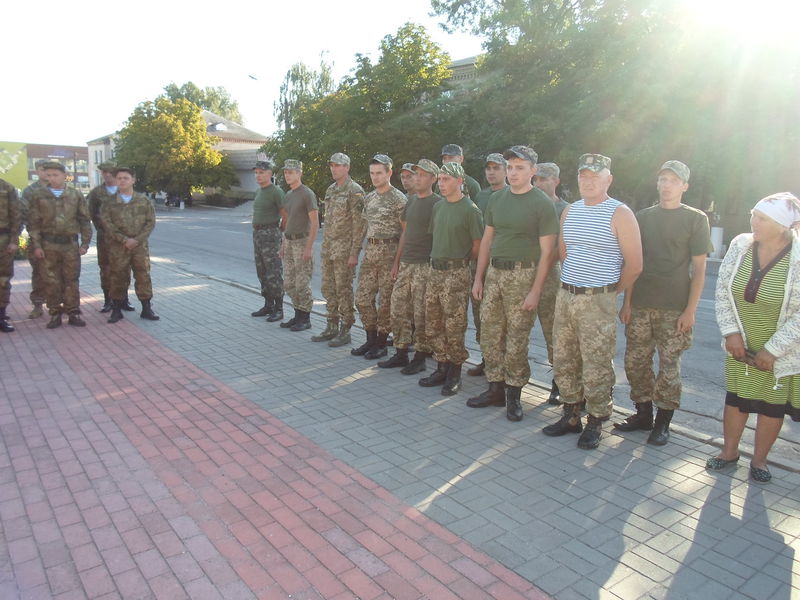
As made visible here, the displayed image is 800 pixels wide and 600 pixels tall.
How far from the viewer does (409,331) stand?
6.25m

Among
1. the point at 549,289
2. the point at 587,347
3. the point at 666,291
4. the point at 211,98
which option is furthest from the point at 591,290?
the point at 211,98

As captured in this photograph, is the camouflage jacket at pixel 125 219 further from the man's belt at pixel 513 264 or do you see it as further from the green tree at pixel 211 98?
the green tree at pixel 211 98

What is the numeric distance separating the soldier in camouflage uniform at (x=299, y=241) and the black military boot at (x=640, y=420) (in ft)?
14.1

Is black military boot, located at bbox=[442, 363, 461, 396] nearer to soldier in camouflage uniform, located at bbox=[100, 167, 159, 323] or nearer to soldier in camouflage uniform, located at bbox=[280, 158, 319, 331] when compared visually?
soldier in camouflage uniform, located at bbox=[280, 158, 319, 331]

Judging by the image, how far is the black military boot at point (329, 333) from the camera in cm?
740

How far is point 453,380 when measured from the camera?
5.73m

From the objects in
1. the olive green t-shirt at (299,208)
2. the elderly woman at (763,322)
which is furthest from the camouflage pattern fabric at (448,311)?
the olive green t-shirt at (299,208)

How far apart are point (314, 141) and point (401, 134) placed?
495cm

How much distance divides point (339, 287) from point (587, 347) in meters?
3.40

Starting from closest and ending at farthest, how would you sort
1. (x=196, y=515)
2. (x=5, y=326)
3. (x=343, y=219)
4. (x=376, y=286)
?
(x=196, y=515) < (x=376, y=286) < (x=343, y=219) < (x=5, y=326)

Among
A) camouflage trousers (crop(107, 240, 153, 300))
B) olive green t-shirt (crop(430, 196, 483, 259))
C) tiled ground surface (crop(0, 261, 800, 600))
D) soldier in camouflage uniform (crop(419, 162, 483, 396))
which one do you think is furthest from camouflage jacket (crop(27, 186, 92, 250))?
olive green t-shirt (crop(430, 196, 483, 259))

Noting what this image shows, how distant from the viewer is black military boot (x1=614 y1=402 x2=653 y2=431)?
481 cm

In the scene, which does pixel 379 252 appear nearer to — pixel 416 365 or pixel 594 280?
pixel 416 365

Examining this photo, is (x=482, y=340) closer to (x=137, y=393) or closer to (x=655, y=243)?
(x=655, y=243)
